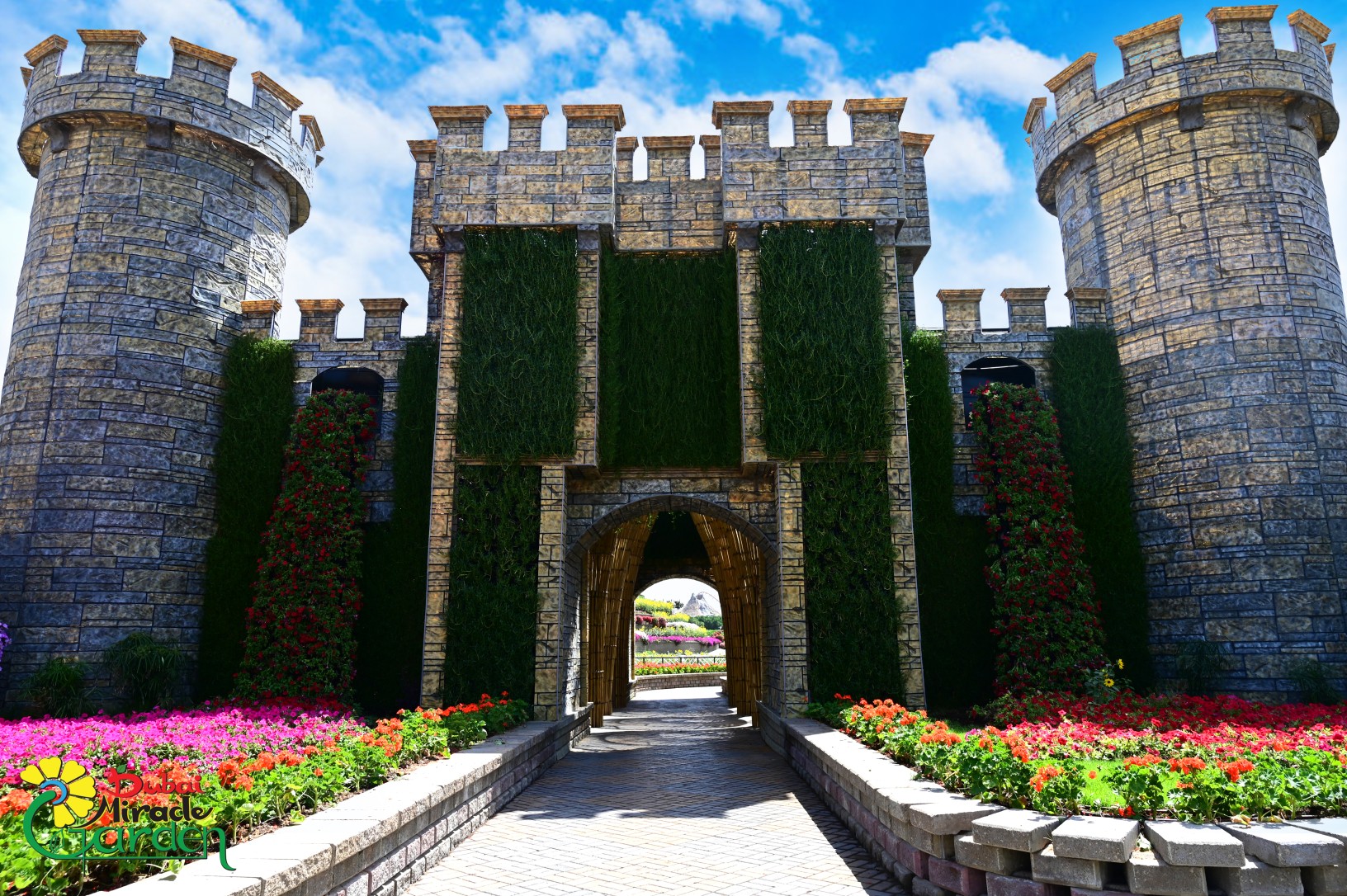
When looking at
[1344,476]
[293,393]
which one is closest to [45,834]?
[293,393]

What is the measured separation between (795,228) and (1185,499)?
637 cm

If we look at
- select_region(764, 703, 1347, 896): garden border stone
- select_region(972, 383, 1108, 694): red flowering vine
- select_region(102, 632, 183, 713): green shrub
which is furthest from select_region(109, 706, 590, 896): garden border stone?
select_region(972, 383, 1108, 694): red flowering vine

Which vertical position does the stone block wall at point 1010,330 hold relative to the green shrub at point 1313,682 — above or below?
above

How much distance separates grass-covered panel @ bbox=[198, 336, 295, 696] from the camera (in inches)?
459

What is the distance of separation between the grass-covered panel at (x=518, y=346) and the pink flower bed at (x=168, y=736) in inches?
154

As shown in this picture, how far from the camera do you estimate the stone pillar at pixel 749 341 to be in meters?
10.8

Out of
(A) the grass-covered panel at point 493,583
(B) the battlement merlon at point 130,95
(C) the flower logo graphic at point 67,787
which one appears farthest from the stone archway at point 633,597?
(B) the battlement merlon at point 130,95

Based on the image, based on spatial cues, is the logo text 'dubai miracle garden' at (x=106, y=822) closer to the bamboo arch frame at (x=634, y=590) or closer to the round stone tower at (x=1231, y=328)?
the bamboo arch frame at (x=634, y=590)

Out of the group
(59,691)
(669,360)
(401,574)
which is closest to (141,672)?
(59,691)

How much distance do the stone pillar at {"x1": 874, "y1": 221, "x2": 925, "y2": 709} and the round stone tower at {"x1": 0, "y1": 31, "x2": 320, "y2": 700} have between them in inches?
373

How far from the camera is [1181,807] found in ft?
13.6

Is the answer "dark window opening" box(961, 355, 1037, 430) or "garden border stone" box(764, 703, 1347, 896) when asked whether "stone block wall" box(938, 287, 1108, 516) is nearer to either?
"dark window opening" box(961, 355, 1037, 430)

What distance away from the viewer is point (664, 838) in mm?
5879

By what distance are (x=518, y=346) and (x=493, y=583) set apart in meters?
3.09
